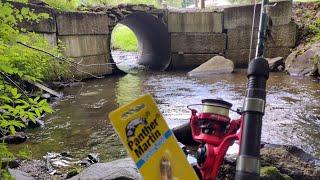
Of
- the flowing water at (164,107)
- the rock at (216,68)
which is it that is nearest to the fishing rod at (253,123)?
the flowing water at (164,107)

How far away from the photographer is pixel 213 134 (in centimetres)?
308

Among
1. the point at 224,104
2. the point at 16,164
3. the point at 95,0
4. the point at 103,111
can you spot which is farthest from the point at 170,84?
the point at 224,104

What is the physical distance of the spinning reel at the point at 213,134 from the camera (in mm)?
2963

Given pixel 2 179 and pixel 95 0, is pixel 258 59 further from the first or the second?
pixel 95 0

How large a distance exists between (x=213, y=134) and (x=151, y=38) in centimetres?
1762

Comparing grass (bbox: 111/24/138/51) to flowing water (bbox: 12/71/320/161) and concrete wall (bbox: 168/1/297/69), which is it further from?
flowing water (bbox: 12/71/320/161)

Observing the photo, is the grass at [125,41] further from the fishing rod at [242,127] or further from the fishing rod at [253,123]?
the fishing rod at [253,123]

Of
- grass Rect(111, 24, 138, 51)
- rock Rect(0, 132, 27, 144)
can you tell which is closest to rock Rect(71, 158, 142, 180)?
rock Rect(0, 132, 27, 144)

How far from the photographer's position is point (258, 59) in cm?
227

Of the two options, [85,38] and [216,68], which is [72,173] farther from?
[216,68]

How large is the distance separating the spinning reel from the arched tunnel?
14.3m

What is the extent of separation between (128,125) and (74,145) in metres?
4.38

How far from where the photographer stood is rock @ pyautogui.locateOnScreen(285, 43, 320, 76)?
45.9 ft

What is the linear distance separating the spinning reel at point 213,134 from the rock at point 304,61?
11.7 metres
